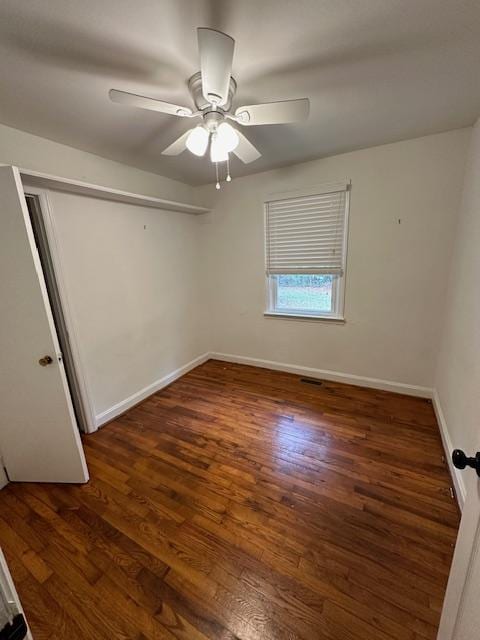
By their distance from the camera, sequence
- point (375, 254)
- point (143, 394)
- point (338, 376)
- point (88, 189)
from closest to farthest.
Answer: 1. point (88, 189)
2. point (375, 254)
3. point (143, 394)
4. point (338, 376)

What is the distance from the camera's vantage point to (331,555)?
1273 millimetres

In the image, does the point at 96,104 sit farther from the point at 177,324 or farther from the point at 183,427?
the point at 183,427

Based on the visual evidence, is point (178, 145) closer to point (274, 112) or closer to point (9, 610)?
point (274, 112)

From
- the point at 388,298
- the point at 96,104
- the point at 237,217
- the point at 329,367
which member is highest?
the point at 96,104

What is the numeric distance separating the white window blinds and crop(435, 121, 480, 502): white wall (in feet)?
3.10

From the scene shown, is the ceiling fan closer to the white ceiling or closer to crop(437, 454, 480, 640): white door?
the white ceiling

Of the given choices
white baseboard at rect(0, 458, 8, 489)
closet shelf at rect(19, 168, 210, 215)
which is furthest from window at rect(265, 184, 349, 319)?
white baseboard at rect(0, 458, 8, 489)

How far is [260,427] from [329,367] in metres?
1.23

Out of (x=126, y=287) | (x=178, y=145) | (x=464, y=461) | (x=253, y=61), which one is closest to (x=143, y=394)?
(x=126, y=287)

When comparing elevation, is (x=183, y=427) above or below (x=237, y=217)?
below

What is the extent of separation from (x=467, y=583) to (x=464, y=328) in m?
1.59

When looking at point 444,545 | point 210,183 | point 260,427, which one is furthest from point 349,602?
point 210,183

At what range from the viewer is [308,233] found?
2797 mm

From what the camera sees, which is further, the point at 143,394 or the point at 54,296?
the point at 143,394
